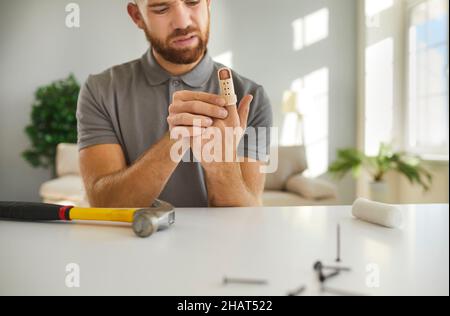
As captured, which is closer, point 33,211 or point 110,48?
point 33,211

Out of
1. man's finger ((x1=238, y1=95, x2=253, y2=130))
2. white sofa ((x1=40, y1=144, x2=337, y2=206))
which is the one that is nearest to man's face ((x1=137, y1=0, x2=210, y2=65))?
man's finger ((x1=238, y1=95, x2=253, y2=130))

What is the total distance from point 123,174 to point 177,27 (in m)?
→ 0.21

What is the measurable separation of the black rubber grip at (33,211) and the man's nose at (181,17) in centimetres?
28

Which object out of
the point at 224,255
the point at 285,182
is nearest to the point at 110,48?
A: the point at 224,255

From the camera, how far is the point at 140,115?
59 centimetres

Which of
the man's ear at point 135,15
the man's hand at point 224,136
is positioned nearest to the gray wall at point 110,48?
the man's ear at point 135,15

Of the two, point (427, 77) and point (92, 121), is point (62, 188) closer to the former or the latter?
point (92, 121)

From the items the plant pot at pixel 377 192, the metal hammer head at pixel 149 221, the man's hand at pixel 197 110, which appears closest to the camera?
the metal hammer head at pixel 149 221

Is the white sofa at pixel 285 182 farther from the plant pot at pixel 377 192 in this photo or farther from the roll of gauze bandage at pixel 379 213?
the roll of gauze bandage at pixel 379 213

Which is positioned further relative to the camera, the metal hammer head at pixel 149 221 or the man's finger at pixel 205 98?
the man's finger at pixel 205 98

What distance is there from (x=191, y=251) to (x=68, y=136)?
51cm

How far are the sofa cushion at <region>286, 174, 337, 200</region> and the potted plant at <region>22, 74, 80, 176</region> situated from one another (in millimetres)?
423

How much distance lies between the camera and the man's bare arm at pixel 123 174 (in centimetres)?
55

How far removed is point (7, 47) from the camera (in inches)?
25.5
